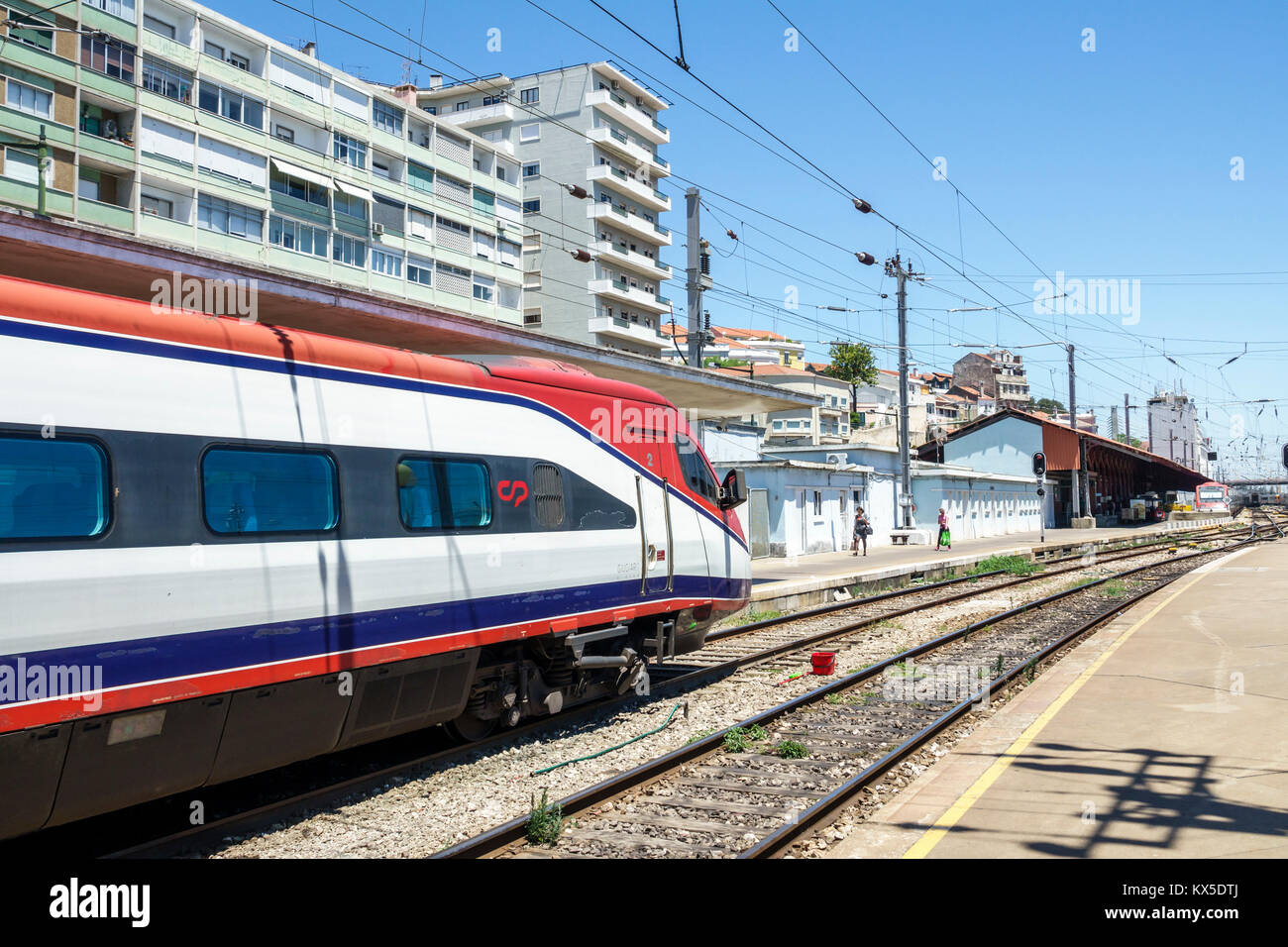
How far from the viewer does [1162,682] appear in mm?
11359

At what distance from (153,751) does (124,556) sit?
45.9 inches

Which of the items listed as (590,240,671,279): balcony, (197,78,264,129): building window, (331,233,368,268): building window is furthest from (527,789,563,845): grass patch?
(590,240,671,279): balcony

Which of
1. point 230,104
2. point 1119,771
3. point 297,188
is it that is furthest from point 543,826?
point 297,188

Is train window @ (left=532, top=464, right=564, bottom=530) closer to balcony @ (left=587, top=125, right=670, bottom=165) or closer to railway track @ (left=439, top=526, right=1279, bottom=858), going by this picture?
railway track @ (left=439, top=526, right=1279, bottom=858)

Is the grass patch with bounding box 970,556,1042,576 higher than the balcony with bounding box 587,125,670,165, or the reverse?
the balcony with bounding box 587,125,670,165

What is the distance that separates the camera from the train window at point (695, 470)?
1147 centimetres

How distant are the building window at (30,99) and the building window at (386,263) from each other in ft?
51.6

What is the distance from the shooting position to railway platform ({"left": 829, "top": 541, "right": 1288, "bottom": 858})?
6.25m

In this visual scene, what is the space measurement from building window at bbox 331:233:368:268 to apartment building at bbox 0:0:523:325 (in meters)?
0.09

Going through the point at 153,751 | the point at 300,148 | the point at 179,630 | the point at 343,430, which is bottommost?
the point at 153,751

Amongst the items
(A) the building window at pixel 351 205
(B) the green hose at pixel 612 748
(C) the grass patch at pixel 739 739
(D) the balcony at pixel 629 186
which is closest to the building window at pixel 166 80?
(A) the building window at pixel 351 205
